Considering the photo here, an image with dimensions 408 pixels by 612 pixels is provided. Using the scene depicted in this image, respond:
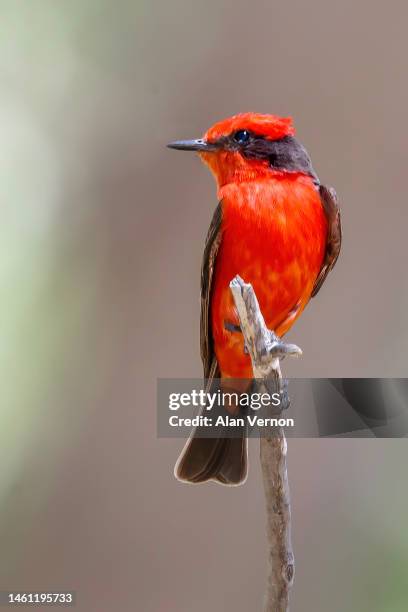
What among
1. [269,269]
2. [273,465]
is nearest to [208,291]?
[269,269]

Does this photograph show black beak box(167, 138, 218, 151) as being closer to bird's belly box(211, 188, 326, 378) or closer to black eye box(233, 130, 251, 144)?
black eye box(233, 130, 251, 144)

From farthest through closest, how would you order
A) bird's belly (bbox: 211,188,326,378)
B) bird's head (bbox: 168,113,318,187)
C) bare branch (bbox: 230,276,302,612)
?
bird's head (bbox: 168,113,318,187)
bird's belly (bbox: 211,188,326,378)
bare branch (bbox: 230,276,302,612)

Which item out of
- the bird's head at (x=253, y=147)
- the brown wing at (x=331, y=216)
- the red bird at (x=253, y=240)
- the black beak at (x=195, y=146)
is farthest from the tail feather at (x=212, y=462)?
the black beak at (x=195, y=146)

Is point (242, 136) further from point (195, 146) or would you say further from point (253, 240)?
point (253, 240)

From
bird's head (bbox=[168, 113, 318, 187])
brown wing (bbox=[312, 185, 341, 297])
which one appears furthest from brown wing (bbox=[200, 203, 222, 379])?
brown wing (bbox=[312, 185, 341, 297])

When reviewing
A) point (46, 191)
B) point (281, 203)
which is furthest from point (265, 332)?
point (46, 191)

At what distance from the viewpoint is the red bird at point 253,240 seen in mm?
3697

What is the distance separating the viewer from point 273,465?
2785 millimetres

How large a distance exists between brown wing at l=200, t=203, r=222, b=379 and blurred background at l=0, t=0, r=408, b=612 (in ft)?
2.67

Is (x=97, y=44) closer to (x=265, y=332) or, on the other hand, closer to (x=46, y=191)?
(x=46, y=191)

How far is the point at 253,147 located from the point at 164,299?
1.54 m

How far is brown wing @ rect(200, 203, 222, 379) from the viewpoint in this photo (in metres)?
3.76

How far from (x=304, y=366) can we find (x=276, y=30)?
213 centimetres

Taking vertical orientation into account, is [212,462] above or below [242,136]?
below
